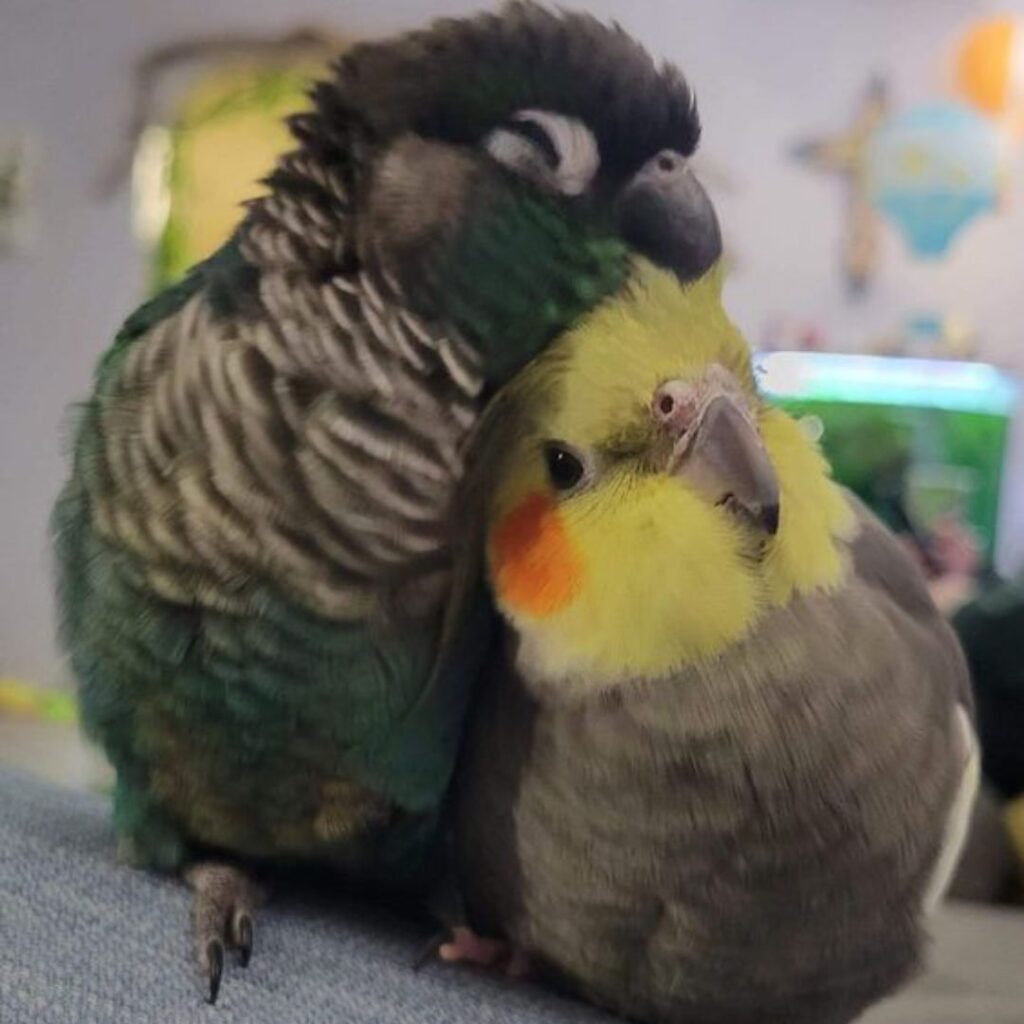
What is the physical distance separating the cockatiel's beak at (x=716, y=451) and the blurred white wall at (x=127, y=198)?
951 mm

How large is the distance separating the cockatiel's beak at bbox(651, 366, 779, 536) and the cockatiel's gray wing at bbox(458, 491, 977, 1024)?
1.8 inches

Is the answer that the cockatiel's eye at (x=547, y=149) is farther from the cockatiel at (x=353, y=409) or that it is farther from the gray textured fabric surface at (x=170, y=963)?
the gray textured fabric surface at (x=170, y=963)

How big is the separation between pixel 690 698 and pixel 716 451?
8 centimetres

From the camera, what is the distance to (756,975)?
0.45 meters

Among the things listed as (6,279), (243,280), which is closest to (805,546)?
(243,280)

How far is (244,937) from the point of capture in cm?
51

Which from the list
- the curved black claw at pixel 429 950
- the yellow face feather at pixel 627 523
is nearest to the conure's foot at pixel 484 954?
the curved black claw at pixel 429 950

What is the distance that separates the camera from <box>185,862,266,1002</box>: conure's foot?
49cm

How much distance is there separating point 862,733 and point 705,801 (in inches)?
2.4

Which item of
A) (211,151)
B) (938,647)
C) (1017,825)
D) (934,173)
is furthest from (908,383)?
(938,647)

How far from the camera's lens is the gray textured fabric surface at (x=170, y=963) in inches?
18.5

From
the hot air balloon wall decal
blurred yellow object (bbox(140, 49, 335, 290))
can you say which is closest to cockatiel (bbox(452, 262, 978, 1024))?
blurred yellow object (bbox(140, 49, 335, 290))

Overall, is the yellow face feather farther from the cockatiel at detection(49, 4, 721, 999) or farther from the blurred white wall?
the blurred white wall

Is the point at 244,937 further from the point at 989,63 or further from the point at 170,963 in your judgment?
the point at 989,63
